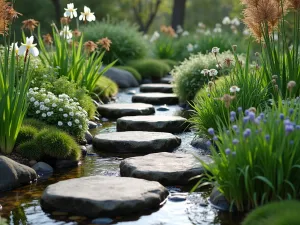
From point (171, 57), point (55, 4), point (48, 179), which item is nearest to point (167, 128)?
point (48, 179)

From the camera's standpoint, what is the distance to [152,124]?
32.1 feet

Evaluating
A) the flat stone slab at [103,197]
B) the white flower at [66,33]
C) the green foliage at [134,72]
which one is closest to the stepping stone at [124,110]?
the white flower at [66,33]

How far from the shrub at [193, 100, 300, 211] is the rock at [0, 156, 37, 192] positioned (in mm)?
2306

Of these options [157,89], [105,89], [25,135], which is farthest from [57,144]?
[157,89]

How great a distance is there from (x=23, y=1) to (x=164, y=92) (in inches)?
783

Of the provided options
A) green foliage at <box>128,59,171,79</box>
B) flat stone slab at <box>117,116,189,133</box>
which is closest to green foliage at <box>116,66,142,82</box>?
green foliage at <box>128,59,171,79</box>

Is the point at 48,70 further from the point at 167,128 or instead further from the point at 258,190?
the point at 258,190

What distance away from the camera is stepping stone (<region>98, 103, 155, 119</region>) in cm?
1121

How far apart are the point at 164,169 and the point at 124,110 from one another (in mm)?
4518

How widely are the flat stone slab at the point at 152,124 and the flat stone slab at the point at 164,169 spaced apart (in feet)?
7.87

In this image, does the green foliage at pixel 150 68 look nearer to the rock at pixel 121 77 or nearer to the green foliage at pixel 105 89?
the rock at pixel 121 77

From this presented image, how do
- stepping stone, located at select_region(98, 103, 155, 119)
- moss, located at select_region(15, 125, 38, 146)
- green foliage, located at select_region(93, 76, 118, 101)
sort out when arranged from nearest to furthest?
moss, located at select_region(15, 125, 38, 146) < stepping stone, located at select_region(98, 103, 155, 119) < green foliage, located at select_region(93, 76, 118, 101)

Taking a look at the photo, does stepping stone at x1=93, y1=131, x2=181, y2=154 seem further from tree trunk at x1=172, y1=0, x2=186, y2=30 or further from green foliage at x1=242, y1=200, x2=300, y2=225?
tree trunk at x1=172, y1=0, x2=186, y2=30

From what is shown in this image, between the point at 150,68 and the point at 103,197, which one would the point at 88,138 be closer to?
the point at 103,197
